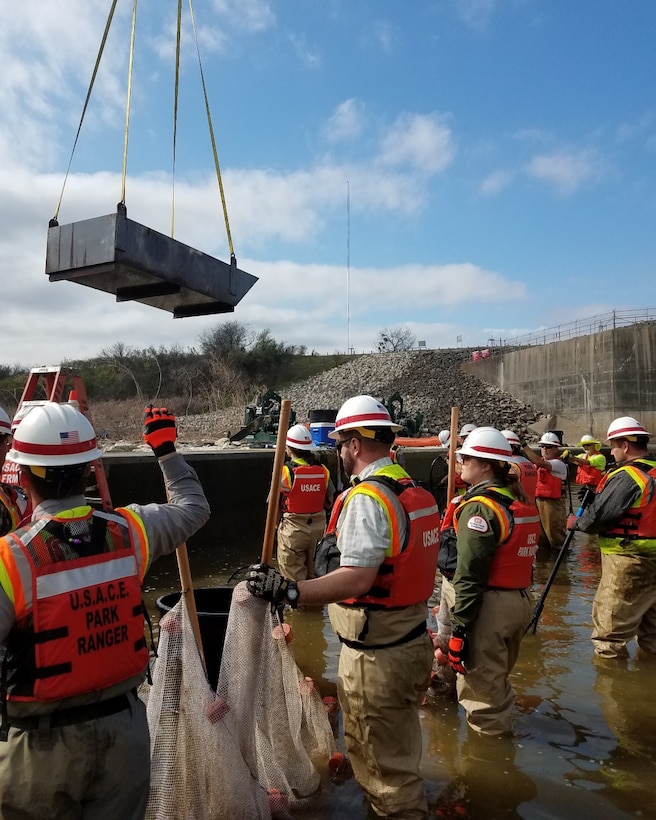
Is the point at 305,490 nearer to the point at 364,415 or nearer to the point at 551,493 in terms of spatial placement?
the point at 364,415

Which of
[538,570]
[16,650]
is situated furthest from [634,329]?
[16,650]

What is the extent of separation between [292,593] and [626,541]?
399cm

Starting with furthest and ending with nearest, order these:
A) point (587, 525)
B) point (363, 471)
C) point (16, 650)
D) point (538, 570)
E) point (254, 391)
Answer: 1. point (254, 391)
2. point (538, 570)
3. point (587, 525)
4. point (363, 471)
5. point (16, 650)

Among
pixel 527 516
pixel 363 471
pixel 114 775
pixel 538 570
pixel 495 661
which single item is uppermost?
pixel 363 471

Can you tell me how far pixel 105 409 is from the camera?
105ft

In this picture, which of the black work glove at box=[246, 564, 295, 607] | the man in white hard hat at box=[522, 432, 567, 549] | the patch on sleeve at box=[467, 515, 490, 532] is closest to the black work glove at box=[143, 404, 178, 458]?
the black work glove at box=[246, 564, 295, 607]

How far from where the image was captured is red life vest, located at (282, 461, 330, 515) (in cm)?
762

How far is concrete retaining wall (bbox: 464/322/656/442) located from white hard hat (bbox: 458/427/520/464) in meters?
25.6

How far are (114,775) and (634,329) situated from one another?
98.7ft

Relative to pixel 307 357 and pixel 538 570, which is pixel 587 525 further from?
pixel 307 357

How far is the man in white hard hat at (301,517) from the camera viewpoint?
25.1ft

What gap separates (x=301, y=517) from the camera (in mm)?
7676

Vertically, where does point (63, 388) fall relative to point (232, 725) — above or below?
above

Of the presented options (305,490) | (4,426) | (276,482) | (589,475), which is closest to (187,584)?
(276,482)
